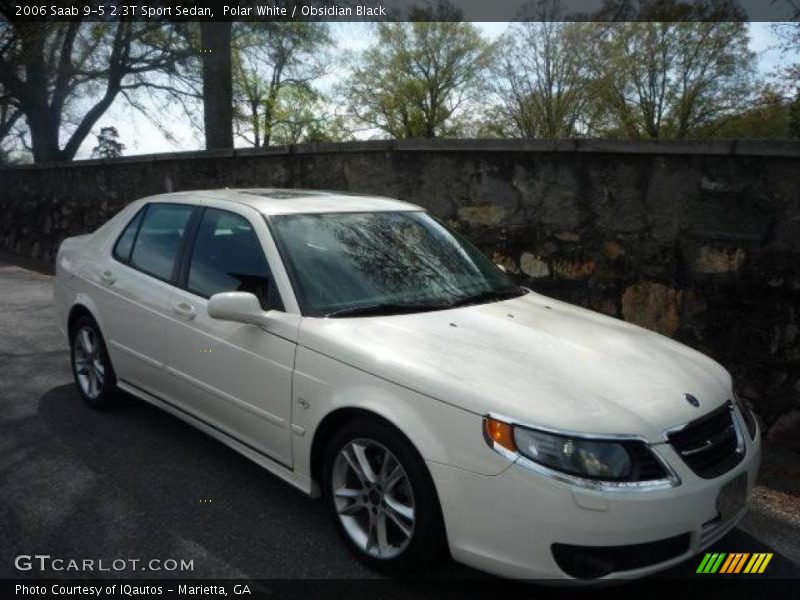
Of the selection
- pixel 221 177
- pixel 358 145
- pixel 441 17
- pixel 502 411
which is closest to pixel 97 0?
pixel 221 177

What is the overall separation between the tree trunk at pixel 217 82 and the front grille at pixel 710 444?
1096cm

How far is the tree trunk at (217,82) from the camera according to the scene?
1193 cm

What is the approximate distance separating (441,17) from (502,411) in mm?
42325

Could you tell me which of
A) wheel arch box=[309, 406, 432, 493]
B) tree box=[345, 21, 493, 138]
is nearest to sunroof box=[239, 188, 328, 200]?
wheel arch box=[309, 406, 432, 493]

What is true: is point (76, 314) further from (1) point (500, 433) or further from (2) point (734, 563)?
(2) point (734, 563)

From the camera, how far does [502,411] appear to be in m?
2.37

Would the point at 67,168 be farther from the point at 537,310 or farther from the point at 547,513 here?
the point at 547,513

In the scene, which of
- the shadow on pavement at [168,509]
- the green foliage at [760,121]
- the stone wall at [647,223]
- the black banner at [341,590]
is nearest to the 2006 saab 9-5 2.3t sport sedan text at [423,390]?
the black banner at [341,590]

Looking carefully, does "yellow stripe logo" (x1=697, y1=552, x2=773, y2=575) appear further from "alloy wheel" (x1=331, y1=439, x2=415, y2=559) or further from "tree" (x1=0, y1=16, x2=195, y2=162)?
"tree" (x1=0, y1=16, x2=195, y2=162)

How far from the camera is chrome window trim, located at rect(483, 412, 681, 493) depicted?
2.26 m

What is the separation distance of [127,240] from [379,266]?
80.9 inches

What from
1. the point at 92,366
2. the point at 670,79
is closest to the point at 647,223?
the point at 92,366

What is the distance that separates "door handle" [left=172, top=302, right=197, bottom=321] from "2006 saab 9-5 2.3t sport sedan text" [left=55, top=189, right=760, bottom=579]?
0.01 metres

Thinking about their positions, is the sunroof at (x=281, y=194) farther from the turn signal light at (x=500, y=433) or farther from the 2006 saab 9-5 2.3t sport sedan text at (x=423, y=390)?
the turn signal light at (x=500, y=433)
